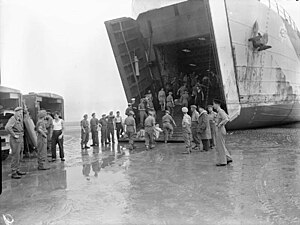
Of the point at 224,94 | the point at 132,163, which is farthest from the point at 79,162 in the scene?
the point at 224,94

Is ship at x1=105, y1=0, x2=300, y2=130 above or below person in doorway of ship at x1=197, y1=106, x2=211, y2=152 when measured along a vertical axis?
above

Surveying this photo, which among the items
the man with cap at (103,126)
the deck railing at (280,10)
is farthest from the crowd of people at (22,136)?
the deck railing at (280,10)

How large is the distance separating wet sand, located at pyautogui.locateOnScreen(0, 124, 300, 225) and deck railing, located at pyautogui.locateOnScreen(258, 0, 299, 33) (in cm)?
1020

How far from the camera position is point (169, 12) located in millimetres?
13211

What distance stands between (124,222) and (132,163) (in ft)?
12.4

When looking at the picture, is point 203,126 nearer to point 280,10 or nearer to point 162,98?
point 162,98

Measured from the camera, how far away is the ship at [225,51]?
1177cm

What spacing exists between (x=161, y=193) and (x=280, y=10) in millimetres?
15084

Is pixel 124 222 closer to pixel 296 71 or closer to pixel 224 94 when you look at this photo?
pixel 224 94

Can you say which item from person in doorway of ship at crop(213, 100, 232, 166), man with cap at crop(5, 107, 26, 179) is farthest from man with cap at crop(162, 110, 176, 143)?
man with cap at crop(5, 107, 26, 179)

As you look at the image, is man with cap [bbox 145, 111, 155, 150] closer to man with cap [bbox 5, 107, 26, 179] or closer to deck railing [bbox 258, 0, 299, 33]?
man with cap [bbox 5, 107, 26, 179]

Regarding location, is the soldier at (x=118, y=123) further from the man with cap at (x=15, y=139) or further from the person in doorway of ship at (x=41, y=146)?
the man with cap at (x=15, y=139)

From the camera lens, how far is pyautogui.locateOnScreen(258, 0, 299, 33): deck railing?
14.2 m

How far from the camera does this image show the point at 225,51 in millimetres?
11609
